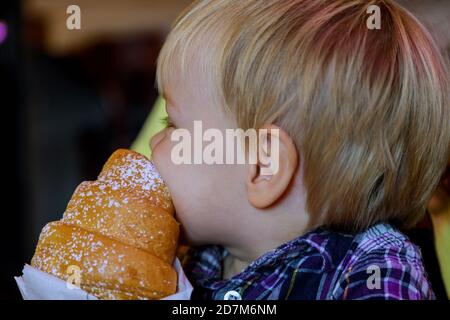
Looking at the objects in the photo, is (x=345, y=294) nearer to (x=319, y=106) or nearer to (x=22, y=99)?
(x=319, y=106)

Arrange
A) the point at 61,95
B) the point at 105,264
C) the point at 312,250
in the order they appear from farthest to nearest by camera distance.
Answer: the point at 61,95 < the point at 312,250 < the point at 105,264

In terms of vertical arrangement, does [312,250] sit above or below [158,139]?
below

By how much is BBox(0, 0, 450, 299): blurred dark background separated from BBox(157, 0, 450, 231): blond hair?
3.13ft

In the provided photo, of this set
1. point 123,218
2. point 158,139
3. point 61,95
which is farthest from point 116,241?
point 61,95

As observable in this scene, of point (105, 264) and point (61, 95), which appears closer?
point (105, 264)

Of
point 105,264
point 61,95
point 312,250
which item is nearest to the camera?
point 105,264

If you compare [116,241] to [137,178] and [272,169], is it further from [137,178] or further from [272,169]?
[272,169]

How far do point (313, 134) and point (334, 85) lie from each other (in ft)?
0.18

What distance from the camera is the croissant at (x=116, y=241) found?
0.66 metres

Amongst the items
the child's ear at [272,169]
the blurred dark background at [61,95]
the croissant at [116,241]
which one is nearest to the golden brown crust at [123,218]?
the croissant at [116,241]

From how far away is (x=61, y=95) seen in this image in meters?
2.18

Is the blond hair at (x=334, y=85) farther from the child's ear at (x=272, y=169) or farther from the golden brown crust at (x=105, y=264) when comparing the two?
the golden brown crust at (x=105, y=264)

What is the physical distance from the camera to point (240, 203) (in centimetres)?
77
